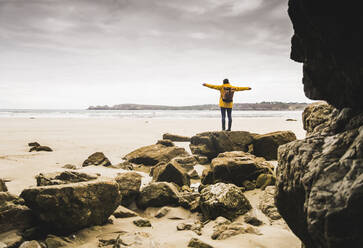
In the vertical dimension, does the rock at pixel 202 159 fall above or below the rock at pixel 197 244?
below

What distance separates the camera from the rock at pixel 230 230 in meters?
3.19

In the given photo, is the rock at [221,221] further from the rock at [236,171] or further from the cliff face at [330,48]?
the cliff face at [330,48]

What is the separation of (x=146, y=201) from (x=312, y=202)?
321 centimetres

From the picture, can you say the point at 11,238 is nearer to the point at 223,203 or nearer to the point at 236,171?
the point at 223,203

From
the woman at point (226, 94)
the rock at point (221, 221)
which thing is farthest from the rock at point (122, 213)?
the woman at point (226, 94)

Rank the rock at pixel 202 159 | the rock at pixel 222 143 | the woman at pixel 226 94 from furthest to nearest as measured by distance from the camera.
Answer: the woman at pixel 226 94
the rock at pixel 222 143
the rock at pixel 202 159

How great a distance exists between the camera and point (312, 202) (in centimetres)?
176

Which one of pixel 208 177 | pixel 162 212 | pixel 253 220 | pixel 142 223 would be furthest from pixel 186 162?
pixel 253 220

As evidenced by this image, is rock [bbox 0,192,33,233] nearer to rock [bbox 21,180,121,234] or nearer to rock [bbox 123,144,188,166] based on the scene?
rock [bbox 21,180,121,234]

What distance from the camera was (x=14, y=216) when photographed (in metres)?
3.22

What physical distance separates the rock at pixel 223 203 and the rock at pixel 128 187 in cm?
132

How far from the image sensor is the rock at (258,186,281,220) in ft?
12.5

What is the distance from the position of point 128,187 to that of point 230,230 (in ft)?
6.86

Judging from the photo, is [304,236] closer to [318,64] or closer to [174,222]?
[318,64]
